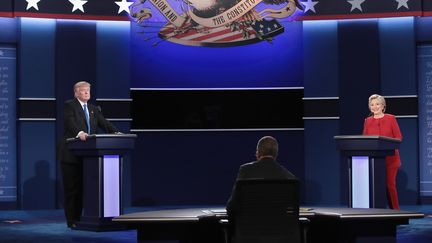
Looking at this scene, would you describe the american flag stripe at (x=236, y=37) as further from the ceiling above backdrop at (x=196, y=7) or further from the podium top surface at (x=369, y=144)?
the podium top surface at (x=369, y=144)

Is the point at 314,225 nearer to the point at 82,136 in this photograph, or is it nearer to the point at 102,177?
the point at 102,177

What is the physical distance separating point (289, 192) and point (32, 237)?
3.27 metres

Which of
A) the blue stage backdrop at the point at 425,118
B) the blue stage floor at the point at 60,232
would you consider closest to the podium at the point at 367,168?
the blue stage floor at the point at 60,232

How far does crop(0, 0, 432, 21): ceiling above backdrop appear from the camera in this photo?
9719mm

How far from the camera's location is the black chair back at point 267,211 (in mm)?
4332

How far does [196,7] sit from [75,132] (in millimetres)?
3295

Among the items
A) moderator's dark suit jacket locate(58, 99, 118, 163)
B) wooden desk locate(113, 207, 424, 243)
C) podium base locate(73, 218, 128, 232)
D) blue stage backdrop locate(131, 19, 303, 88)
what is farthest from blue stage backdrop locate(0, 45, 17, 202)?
wooden desk locate(113, 207, 424, 243)

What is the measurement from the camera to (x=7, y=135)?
9.85 meters

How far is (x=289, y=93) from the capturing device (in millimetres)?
10211

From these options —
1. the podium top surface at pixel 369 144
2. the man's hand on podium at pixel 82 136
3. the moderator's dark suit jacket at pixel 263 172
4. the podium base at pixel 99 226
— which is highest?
the man's hand on podium at pixel 82 136

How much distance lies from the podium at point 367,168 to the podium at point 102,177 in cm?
216

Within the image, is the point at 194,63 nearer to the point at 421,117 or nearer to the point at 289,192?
the point at 421,117

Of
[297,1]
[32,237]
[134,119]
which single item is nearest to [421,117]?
[297,1]

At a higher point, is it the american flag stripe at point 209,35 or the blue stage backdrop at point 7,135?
the american flag stripe at point 209,35
